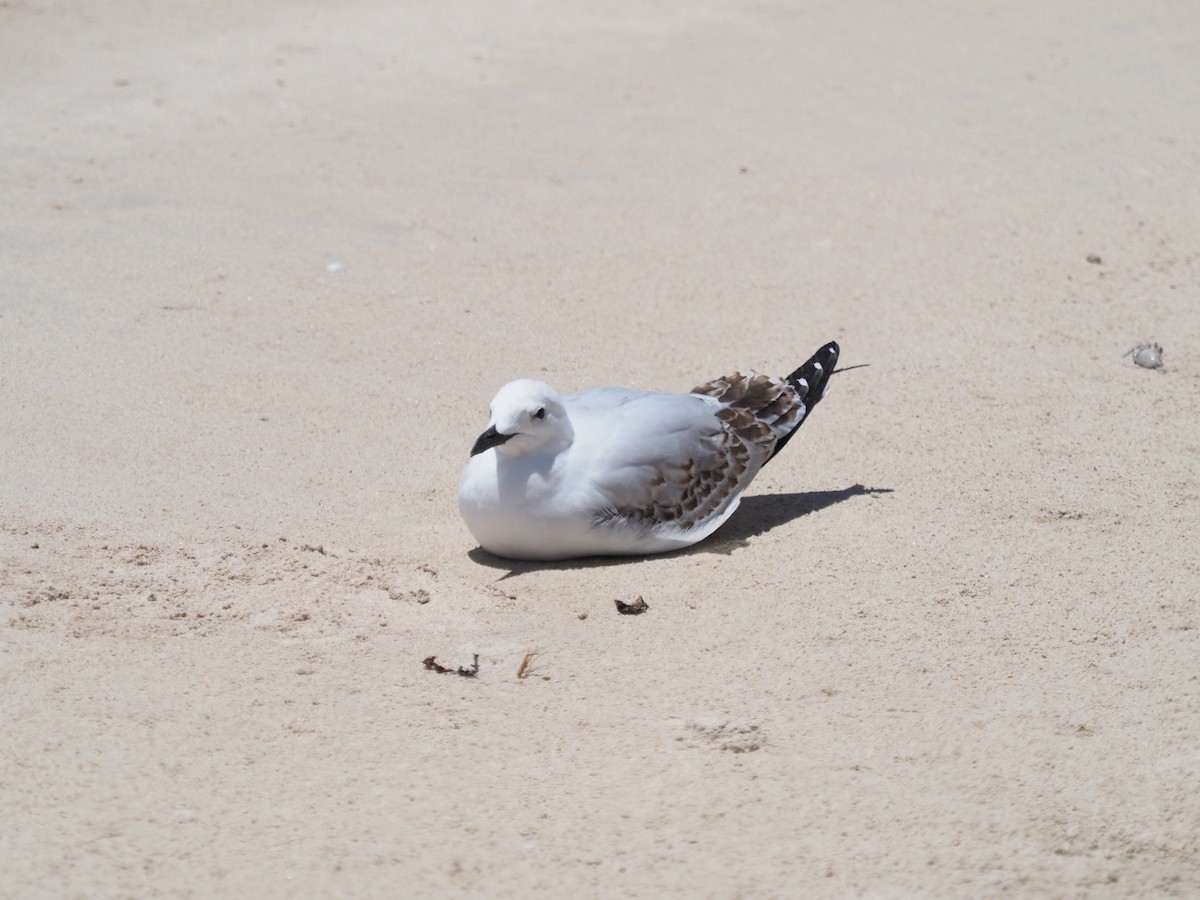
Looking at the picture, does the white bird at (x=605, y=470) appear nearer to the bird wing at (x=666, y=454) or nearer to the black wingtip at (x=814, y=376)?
the bird wing at (x=666, y=454)

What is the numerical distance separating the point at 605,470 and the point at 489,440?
1.38ft

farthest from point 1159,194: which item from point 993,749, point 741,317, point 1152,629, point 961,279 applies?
point 993,749

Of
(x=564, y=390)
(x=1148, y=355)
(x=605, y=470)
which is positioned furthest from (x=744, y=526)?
(x=1148, y=355)

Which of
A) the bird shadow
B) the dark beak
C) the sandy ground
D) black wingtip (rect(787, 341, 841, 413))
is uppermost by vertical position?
the dark beak

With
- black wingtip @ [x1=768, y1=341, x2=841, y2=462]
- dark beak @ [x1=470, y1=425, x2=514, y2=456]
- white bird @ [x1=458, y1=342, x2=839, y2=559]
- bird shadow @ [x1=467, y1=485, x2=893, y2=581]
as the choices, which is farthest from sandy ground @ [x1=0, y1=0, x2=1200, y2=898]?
dark beak @ [x1=470, y1=425, x2=514, y2=456]

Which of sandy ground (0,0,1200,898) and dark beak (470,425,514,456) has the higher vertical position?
dark beak (470,425,514,456)

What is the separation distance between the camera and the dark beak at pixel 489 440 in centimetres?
444

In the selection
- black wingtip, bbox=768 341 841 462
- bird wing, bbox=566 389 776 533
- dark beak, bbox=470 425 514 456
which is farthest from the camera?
black wingtip, bbox=768 341 841 462

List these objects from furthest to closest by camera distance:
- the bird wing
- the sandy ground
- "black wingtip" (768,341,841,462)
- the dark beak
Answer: "black wingtip" (768,341,841,462)
the bird wing
the dark beak
the sandy ground

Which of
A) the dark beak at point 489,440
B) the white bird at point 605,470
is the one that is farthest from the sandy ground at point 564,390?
the dark beak at point 489,440

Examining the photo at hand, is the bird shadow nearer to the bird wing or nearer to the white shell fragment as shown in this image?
the bird wing

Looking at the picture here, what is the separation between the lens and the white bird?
456 cm

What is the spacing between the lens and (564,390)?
6.02 m

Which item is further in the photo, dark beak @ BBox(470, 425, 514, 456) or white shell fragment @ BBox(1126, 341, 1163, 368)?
white shell fragment @ BBox(1126, 341, 1163, 368)
